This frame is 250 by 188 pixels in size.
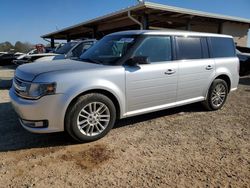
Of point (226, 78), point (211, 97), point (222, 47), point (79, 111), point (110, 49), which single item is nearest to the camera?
point (79, 111)

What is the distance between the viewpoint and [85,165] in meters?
3.27

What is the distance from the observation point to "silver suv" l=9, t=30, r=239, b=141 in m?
3.61

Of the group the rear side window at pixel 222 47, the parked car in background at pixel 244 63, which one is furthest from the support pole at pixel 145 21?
the rear side window at pixel 222 47

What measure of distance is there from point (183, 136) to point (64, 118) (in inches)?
77.9

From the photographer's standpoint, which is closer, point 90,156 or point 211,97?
point 90,156

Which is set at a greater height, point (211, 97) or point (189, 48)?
point (189, 48)

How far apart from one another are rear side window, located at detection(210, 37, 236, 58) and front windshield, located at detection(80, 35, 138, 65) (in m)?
2.11

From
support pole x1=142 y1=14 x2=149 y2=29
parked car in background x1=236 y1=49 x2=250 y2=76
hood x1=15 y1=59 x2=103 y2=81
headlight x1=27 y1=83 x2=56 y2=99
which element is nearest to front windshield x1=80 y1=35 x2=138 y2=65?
hood x1=15 y1=59 x2=103 y2=81

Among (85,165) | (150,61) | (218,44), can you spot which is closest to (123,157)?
(85,165)

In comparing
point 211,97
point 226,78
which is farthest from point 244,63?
point 211,97

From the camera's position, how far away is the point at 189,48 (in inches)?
202

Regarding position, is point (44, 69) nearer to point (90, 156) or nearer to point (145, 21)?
point (90, 156)

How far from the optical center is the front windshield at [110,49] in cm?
441

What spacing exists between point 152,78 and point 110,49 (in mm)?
984
